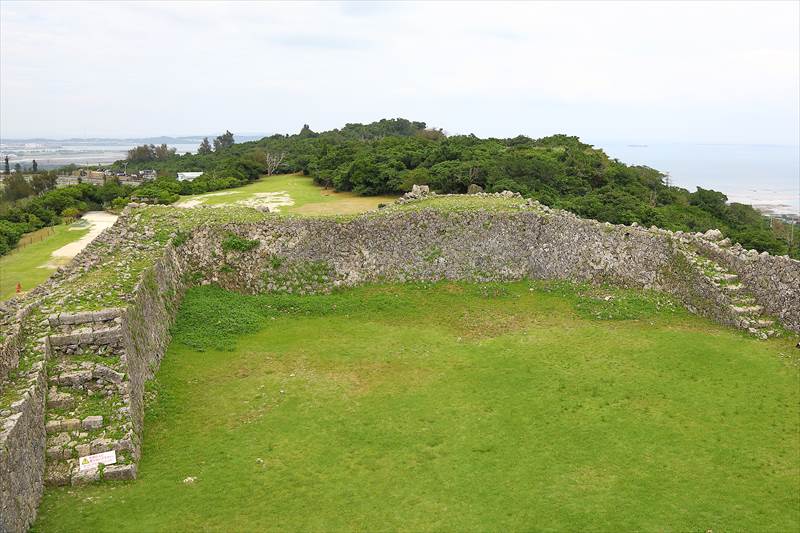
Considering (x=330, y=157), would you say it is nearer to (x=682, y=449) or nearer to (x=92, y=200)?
(x=92, y=200)

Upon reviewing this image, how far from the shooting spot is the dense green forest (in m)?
29.4

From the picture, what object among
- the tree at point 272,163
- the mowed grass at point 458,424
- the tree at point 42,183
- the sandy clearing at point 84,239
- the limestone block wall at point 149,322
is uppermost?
the tree at point 272,163

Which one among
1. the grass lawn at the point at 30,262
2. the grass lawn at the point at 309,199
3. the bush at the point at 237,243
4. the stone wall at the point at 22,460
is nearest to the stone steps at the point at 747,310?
the grass lawn at the point at 309,199

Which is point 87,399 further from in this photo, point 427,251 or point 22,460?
point 427,251

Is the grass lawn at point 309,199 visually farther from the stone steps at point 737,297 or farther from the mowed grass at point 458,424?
the stone steps at point 737,297

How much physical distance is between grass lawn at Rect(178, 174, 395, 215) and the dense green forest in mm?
1156

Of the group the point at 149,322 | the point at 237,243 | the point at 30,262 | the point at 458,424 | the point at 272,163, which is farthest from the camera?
the point at 272,163

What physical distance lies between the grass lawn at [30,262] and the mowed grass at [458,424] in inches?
269

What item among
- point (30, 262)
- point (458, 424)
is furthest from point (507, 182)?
point (30, 262)

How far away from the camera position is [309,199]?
28.8 meters

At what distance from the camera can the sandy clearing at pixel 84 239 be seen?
2159cm

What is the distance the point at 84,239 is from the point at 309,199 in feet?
36.6

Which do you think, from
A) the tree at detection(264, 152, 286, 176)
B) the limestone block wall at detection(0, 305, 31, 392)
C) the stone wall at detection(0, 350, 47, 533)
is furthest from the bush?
the tree at detection(264, 152, 286, 176)

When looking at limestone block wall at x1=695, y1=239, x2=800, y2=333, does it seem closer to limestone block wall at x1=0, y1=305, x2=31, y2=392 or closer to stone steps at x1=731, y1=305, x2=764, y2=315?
stone steps at x1=731, y1=305, x2=764, y2=315
